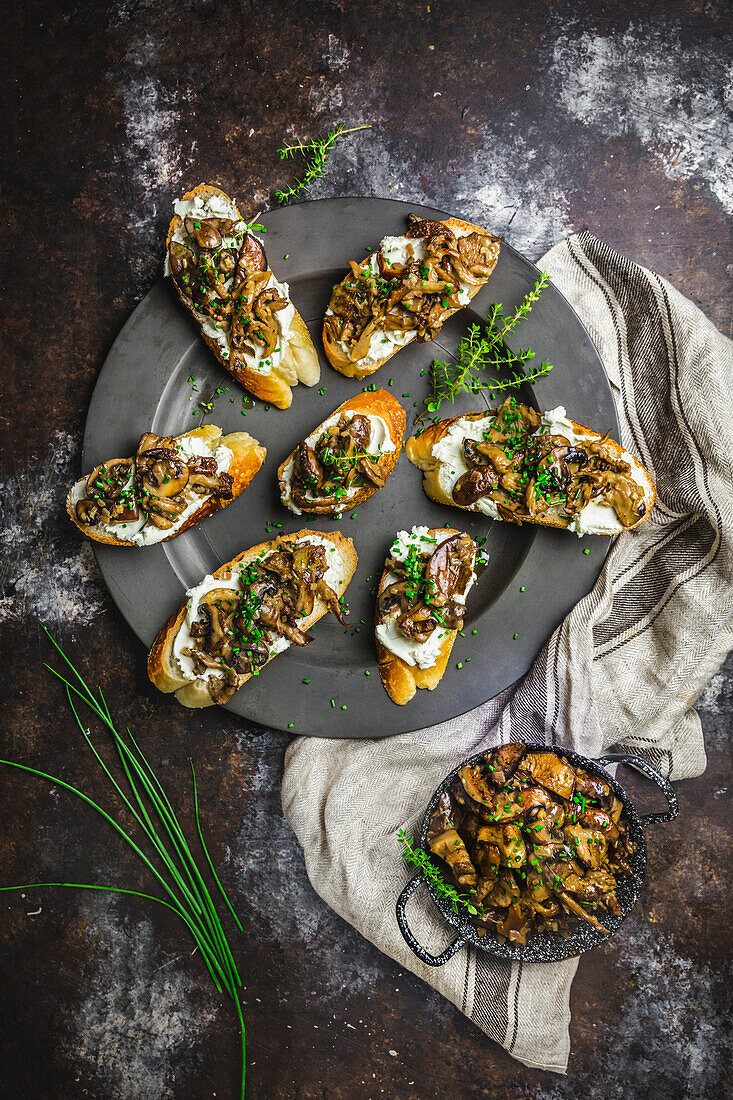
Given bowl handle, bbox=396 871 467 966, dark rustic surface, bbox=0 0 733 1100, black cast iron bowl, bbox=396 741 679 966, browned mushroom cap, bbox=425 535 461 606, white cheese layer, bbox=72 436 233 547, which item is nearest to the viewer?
bowl handle, bbox=396 871 467 966

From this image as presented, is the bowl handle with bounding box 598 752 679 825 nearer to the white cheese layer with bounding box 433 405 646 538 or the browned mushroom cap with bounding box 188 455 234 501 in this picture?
the white cheese layer with bounding box 433 405 646 538

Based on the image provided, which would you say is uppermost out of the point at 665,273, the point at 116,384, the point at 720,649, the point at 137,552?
the point at 665,273

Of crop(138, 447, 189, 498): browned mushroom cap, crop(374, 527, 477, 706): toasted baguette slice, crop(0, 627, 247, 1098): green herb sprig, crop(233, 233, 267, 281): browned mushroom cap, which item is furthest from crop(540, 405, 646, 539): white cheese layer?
crop(0, 627, 247, 1098): green herb sprig

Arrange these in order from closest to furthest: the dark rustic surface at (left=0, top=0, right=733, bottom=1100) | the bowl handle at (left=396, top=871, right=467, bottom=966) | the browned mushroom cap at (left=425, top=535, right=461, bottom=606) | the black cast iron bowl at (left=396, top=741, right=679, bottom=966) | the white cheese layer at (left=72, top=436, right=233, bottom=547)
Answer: the bowl handle at (left=396, top=871, right=467, bottom=966), the black cast iron bowl at (left=396, top=741, right=679, bottom=966), the browned mushroom cap at (left=425, top=535, right=461, bottom=606), the white cheese layer at (left=72, top=436, right=233, bottom=547), the dark rustic surface at (left=0, top=0, right=733, bottom=1100)

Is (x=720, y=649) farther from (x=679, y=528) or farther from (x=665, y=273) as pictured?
(x=665, y=273)

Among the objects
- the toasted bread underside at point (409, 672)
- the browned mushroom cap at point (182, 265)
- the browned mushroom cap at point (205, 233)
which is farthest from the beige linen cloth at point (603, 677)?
the browned mushroom cap at point (182, 265)

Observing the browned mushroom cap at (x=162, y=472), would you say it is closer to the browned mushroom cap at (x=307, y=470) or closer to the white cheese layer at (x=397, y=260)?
the browned mushroom cap at (x=307, y=470)

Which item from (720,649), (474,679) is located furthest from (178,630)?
(720,649)
